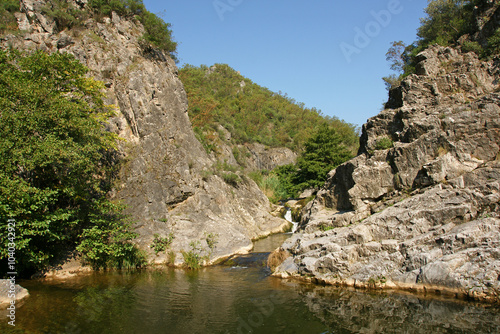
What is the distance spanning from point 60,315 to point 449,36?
103 feet

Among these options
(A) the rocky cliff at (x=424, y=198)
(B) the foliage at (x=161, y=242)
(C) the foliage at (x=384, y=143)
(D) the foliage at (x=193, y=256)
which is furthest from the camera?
(C) the foliage at (x=384, y=143)

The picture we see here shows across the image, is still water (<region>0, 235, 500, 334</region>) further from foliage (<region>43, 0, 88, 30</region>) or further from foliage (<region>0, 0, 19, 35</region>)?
foliage (<region>43, 0, 88, 30</region>)

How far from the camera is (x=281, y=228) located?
105ft

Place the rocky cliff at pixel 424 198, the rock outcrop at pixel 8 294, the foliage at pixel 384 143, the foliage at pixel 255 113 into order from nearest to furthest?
1. the rock outcrop at pixel 8 294
2. the rocky cliff at pixel 424 198
3. the foliage at pixel 384 143
4. the foliage at pixel 255 113

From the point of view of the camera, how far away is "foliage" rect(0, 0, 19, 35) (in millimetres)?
26450

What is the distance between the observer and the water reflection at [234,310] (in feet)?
31.9

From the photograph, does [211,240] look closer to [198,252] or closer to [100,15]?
[198,252]

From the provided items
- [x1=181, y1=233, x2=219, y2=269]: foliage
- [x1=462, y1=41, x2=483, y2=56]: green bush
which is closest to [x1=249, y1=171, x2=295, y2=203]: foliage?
[x1=181, y1=233, x2=219, y2=269]: foliage

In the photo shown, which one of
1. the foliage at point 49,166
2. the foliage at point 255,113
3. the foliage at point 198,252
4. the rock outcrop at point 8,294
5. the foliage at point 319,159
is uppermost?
the foliage at point 255,113

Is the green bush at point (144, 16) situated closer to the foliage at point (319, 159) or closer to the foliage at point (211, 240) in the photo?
the foliage at point (211, 240)

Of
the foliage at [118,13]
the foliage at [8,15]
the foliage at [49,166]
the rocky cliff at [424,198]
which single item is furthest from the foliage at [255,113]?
the rocky cliff at [424,198]

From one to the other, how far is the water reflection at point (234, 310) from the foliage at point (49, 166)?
2713 mm

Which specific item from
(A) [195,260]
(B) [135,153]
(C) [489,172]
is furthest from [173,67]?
(C) [489,172]

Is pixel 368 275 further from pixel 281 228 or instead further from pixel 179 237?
pixel 281 228
